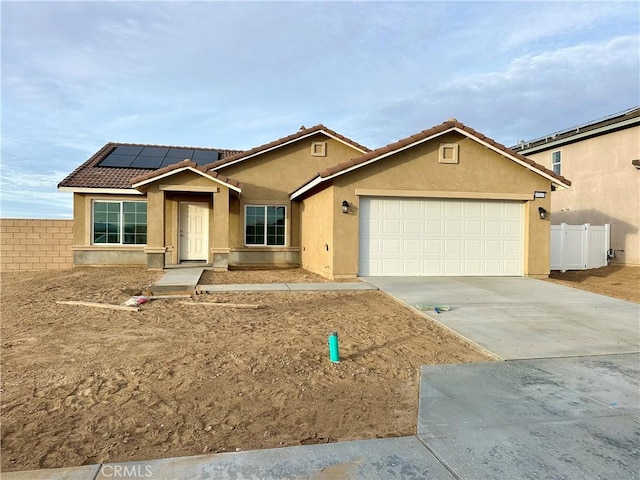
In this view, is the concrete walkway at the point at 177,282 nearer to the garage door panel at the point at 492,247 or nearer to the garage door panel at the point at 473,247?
the garage door panel at the point at 473,247

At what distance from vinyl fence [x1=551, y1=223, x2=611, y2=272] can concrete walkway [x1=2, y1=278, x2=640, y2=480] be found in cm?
1027

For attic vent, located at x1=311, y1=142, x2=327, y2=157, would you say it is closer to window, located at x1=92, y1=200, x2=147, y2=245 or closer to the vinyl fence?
window, located at x1=92, y1=200, x2=147, y2=245

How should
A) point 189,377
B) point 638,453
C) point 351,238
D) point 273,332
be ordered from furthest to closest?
point 351,238 → point 273,332 → point 189,377 → point 638,453

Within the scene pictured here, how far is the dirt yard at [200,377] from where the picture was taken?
3803mm

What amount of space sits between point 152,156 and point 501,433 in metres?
19.0

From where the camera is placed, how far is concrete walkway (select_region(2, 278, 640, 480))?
10.5ft

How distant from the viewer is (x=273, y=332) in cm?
699

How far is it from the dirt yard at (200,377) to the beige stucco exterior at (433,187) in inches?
156

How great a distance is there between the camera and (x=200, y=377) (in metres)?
5.14

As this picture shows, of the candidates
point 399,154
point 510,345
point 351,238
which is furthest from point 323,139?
point 510,345

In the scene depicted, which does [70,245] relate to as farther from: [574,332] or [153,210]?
[574,332]

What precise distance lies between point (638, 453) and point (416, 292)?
271 inches

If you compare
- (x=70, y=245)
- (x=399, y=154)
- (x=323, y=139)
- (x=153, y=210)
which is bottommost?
(x=70, y=245)

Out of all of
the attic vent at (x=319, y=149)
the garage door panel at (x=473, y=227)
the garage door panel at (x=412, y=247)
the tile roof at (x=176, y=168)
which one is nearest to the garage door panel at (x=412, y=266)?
the garage door panel at (x=412, y=247)
